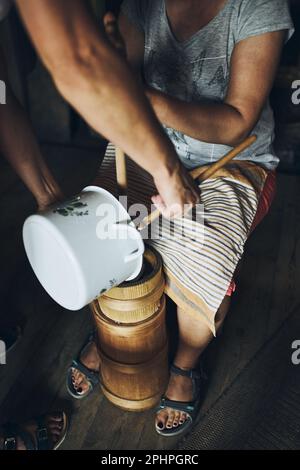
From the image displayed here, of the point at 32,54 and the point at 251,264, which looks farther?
the point at 32,54

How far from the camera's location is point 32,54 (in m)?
2.72

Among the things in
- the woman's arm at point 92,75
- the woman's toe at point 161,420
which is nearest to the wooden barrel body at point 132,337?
the woman's toe at point 161,420

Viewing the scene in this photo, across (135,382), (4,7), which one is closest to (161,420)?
(135,382)

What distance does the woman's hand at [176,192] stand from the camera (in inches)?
39.0

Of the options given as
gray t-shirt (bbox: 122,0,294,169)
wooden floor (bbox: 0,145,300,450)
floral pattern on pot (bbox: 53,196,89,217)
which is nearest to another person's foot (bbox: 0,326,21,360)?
wooden floor (bbox: 0,145,300,450)

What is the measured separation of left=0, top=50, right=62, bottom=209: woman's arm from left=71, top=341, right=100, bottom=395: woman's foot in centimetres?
61

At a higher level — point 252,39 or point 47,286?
point 252,39

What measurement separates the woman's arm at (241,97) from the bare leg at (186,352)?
536 mm

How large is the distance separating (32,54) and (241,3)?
1866mm

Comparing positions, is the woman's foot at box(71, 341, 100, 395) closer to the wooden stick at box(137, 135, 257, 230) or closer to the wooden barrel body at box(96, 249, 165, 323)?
the wooden barrel body at box(96, 249, 165, 323)

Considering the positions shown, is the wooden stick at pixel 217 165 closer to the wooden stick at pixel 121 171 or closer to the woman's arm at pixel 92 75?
the wooden stick at pixel 121 171

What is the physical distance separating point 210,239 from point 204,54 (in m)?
0.54
